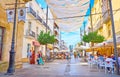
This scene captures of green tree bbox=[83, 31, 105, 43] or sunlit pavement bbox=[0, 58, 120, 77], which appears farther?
green tree bbox=[83, 31, 105, 43]

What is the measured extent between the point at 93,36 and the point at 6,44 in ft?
45.6

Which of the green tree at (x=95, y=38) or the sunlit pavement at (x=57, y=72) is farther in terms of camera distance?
the green tree at (x=95, y=38)

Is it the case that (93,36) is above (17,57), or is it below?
above

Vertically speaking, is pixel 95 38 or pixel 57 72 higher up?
pixel 95 38

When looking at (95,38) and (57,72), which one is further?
(95,38)

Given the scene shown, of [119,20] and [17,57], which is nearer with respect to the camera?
[17,57]

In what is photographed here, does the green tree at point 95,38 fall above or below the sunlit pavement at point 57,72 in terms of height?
above

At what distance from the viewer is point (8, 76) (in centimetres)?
1052

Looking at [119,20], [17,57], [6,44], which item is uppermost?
[119,20]

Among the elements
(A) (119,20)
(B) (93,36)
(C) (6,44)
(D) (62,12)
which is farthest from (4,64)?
Answer: (B) (93,36)

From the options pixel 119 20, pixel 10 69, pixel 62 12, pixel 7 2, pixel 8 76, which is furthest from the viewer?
pixel 119 20

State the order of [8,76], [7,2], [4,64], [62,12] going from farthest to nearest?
[62,12] < [7,2] < [4,64] < [8,76]

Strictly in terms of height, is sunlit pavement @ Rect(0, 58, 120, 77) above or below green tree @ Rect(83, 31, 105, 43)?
below

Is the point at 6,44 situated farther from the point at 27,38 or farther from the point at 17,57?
the point at 27,38
